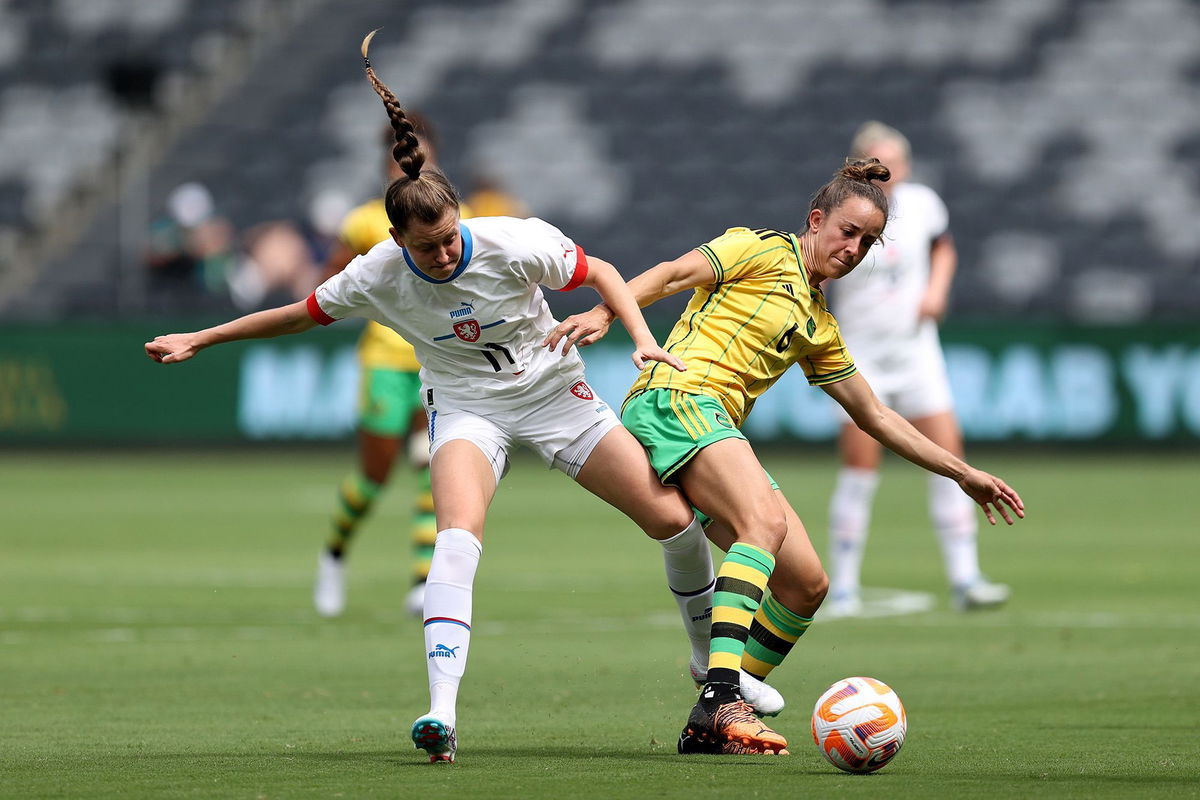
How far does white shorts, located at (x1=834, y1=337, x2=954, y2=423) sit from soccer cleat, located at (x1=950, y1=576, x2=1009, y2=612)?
101 centimetres

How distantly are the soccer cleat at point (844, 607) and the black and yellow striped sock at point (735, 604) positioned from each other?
428 cm

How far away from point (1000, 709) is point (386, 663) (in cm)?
283

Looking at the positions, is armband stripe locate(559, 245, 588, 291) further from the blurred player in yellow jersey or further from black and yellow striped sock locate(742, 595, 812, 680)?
the blurred player in yellow jersey

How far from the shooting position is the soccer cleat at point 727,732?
6012 mm

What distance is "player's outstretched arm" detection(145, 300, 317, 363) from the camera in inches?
245

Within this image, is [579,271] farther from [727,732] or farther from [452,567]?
[727,732]

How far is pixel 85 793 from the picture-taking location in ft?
17.2

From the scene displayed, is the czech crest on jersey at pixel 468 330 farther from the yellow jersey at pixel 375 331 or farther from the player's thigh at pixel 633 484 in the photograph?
the yellow jersey at pixel 375 331

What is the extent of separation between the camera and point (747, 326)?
662cm

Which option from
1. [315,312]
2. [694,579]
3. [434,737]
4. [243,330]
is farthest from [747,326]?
[434,737]

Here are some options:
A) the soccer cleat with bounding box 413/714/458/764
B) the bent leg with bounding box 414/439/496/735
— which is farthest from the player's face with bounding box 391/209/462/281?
the soccer cleat with bounding box 413/714/458/764

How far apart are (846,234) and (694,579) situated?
1.34 meters

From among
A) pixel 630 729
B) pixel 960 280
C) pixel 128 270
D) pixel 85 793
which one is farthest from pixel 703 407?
pixel 128 270

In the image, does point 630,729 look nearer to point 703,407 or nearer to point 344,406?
point 703,407
